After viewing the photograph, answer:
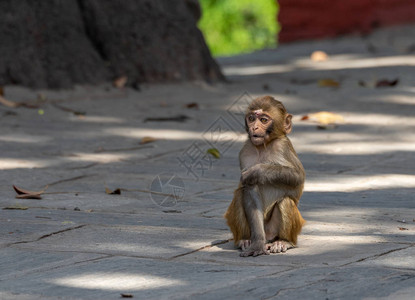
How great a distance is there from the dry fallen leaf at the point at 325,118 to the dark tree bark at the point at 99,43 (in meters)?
2.11

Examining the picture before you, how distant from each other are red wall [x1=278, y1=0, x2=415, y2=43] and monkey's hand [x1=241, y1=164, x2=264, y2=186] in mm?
10794

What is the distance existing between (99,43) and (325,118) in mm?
2813

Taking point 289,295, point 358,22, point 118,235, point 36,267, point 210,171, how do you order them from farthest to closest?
point 358,22
point 210,171
point 118,235
point 36,267
point 289,295

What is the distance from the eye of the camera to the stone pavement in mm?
3188

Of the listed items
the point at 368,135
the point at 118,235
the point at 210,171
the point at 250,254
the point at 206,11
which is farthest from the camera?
the point at 206,11

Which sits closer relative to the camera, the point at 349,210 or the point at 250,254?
the point at 250,254

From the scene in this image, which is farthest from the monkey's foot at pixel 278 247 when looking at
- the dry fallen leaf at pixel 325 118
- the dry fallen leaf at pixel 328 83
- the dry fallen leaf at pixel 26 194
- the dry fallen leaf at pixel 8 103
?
the dry fallen leaf at pixel 328 83

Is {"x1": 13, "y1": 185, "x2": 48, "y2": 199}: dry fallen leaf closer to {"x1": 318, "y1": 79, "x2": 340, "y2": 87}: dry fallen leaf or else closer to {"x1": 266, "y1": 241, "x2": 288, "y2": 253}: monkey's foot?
{"x1": 266, "y1": 241, "x2": 288, "y2": 253}: monkey's foot

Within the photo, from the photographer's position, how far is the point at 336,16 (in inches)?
573

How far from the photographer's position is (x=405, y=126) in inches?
282

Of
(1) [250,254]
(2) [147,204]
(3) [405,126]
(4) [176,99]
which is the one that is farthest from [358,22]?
(1) [250,254]

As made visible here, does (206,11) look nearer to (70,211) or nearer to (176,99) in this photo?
(176,99)

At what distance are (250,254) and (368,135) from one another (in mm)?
3544

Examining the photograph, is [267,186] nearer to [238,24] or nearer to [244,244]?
[244,244]
